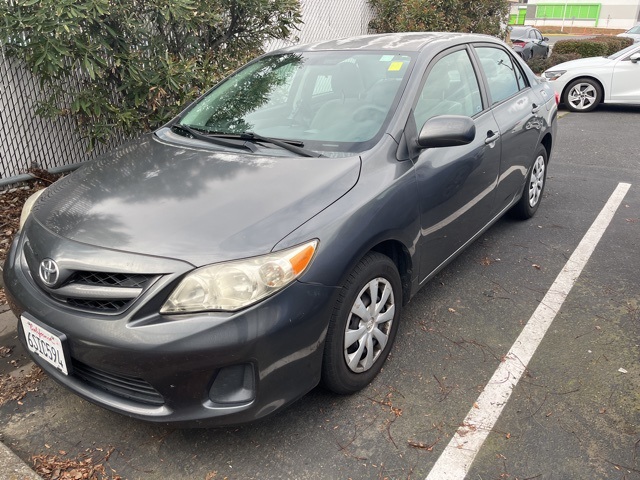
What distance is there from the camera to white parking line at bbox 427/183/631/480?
90.6 inches

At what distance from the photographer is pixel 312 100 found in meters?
3.23

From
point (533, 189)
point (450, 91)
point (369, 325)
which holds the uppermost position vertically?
point (450, 91)

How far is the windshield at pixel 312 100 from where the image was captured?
2.93 metres

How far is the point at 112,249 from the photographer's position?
218 centimetres

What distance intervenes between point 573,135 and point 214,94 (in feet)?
21.7

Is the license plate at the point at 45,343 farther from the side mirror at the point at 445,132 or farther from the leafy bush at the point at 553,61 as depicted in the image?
the leafy bush at the point at 553,61

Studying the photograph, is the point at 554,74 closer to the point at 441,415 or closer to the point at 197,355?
the point at 441,415

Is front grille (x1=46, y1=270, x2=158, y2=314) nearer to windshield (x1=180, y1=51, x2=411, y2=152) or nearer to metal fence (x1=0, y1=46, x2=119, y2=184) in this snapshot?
windshield (x1=180, y1=51, x2=411, y2=152)

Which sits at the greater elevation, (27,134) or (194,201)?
(194,201)

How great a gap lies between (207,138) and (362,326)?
1.38 meters

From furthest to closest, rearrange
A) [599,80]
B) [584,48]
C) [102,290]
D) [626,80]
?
[584,48] < [599,80] < [626,80] < [102,290]

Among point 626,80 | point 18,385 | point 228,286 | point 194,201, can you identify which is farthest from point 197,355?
point 626,80

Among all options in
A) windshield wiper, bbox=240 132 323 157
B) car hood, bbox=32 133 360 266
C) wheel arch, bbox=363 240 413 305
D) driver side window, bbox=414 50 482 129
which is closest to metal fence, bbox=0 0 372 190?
car hood, bbox=32 133 360 266

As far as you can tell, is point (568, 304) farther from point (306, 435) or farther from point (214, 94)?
point (214, 94)
